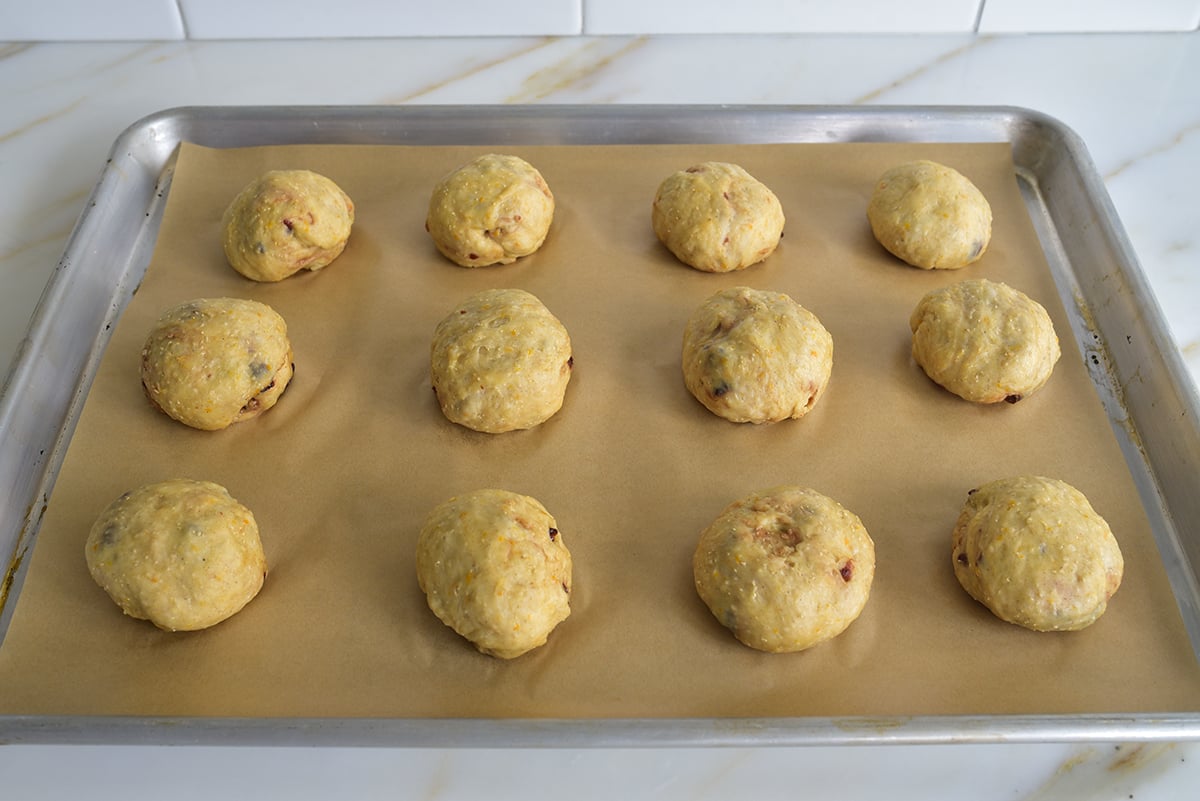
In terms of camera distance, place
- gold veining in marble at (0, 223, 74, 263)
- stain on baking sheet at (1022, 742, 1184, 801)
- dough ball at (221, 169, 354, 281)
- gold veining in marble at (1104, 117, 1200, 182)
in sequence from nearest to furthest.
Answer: stain on baking sheet at (1022, 742, 1184, 801), dough ball at (221, 169, 354, 281), gold veining in marble at (0, 223, 74, 263), gold veining in marble at (1104, 117, 1200, 182)

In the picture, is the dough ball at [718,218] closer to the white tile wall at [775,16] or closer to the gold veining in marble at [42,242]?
the white tile wall at [775,16]

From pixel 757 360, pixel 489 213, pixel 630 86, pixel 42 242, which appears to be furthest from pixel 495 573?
pixel 630 86

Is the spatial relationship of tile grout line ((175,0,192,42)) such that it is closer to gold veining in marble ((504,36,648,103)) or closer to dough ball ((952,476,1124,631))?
gold veining in marble ((504,36,648,103))

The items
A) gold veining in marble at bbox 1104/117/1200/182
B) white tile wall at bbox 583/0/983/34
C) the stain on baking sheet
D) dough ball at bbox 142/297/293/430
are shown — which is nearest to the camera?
the stain on baking sheet

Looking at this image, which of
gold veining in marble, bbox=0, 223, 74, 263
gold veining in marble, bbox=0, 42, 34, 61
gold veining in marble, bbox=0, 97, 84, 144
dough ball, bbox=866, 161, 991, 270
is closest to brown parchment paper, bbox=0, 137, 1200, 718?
dough ball, bbox=866, 161, 991, 270

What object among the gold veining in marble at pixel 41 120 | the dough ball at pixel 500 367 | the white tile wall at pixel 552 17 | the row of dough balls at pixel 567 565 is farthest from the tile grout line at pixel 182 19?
the row of dough balls at pixel 567 565

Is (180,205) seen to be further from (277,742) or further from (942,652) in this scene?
(942,652)

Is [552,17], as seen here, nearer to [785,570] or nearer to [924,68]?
[924,68]
